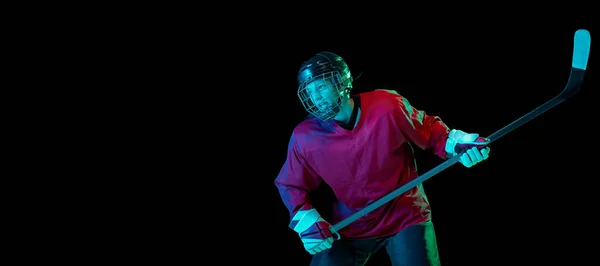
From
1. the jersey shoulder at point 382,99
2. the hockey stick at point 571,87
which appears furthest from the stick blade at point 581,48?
the jersey shoulder at point 382,99

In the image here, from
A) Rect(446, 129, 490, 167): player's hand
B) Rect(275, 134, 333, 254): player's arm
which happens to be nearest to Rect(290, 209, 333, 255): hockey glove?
Answer: Rect(275, 134, 333, 254): player's arm

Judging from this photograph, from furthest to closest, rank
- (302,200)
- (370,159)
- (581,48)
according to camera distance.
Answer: (302,200) → (370,159) → (581,48)

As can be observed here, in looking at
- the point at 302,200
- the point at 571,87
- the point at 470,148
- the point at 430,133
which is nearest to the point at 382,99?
the point at 430,133

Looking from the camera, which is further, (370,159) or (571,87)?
(370,159)

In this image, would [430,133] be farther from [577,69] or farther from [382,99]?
[577,69]

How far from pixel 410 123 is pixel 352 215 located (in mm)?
432

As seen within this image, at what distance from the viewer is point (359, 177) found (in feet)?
7.21

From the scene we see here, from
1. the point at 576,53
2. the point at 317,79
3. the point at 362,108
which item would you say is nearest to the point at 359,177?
the point at 362,108

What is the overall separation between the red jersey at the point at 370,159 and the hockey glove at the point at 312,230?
0.04 m

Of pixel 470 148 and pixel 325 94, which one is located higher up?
pixel 325 94

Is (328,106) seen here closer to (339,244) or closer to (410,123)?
(410,123)

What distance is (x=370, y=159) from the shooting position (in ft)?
7.06

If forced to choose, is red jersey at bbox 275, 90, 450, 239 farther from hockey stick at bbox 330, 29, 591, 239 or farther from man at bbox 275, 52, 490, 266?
hockey stick at bbox 330, 29, 591, 239

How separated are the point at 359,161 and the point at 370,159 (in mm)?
47
